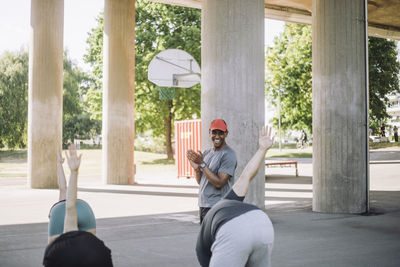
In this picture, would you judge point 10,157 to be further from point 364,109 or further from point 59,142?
point 364,109

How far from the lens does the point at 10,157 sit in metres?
41.0

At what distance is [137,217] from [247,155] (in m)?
3.05

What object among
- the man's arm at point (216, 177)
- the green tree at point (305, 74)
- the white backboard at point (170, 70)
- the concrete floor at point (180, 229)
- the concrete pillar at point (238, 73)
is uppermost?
the green tree at point (305, 74)

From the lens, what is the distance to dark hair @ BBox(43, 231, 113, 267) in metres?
1.67

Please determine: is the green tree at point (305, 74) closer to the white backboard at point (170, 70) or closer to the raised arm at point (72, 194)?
the white backboard at point (170, 70)

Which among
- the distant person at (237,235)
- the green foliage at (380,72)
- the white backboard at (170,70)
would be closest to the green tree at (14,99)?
the white backboard at (170,70)

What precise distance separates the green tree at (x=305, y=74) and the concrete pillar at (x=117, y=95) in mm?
20004

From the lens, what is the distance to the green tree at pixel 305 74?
119 ft

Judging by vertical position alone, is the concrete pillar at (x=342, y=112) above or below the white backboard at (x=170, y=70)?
below

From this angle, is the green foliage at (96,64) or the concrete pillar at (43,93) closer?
the concrete pillar at (43,93)

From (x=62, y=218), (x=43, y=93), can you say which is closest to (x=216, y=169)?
→ (x=62, y=218)

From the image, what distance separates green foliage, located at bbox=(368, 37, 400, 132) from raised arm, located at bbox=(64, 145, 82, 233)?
36.4m

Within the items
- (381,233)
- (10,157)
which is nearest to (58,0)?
(381,233)

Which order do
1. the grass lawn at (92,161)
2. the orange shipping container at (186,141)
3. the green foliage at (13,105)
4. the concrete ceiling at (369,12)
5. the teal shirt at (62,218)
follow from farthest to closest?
1. the green foliage at (13,105)
2. the grass lawn at (92,161)
3. the orange shipping container at (186,141)
4. the concrete ceiling at (369,12)
5. the teal shirt at (62,218)
